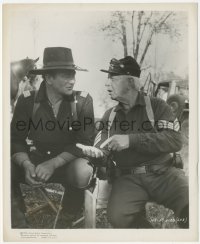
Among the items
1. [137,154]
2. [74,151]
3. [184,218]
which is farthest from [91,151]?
[184,218]

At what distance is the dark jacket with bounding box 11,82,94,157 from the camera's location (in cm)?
147

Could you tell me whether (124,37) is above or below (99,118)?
above

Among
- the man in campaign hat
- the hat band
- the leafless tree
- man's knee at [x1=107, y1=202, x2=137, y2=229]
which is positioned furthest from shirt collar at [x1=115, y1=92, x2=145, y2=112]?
man's knee at [x1=107, y1=202, x2=137, y2=229]

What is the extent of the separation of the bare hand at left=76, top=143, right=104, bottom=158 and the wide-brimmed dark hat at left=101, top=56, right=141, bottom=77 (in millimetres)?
275

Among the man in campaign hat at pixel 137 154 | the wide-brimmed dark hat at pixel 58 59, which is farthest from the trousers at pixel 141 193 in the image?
the wide-brimmed dark hat at pixel 58 59

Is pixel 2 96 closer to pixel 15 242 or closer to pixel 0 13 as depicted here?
pixel 0 13

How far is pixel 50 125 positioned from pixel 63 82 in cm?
16

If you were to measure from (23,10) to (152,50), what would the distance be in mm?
488

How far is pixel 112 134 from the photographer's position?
4.82 feet

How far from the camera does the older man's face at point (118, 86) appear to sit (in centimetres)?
147

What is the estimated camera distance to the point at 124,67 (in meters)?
1.47

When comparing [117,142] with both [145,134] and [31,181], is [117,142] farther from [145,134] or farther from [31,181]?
[31,181]

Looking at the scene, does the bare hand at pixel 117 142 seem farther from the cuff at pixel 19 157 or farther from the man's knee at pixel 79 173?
the cuff at pixel 19 157

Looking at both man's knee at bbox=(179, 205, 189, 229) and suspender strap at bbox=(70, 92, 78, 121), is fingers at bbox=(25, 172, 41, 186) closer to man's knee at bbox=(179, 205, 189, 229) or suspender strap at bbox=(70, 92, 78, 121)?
suspender strap at bbox=(70, 92, 78, 121)
